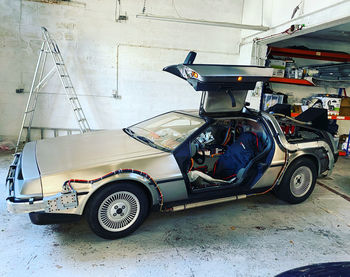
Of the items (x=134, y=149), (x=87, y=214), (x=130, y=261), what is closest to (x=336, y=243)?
(x=130, y=261)

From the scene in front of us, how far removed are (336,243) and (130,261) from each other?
7.00 feet

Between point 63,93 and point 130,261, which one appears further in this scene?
point 63,93

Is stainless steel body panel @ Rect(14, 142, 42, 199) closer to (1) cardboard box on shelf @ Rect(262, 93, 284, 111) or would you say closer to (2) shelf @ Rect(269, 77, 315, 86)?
(1) cardboard box on shelf @ Rect(262, 93, 284, 111)

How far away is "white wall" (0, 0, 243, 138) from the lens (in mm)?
5469

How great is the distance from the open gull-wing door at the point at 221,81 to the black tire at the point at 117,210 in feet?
4.12

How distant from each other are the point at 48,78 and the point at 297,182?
5.24m

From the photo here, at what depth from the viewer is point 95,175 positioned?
2.31 m

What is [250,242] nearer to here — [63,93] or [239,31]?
[63,93]

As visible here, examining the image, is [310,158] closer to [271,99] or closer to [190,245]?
[190,245]

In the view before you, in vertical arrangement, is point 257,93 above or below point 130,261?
above

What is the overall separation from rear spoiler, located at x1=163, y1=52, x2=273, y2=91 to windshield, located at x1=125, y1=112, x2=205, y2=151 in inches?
18.5

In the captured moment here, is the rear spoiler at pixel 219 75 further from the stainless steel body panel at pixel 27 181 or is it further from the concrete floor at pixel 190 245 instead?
the stainless steel body panel at pixel 27 181

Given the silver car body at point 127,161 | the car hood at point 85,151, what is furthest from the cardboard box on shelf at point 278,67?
the car hood at point 85,151

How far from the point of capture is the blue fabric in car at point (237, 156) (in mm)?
3172
